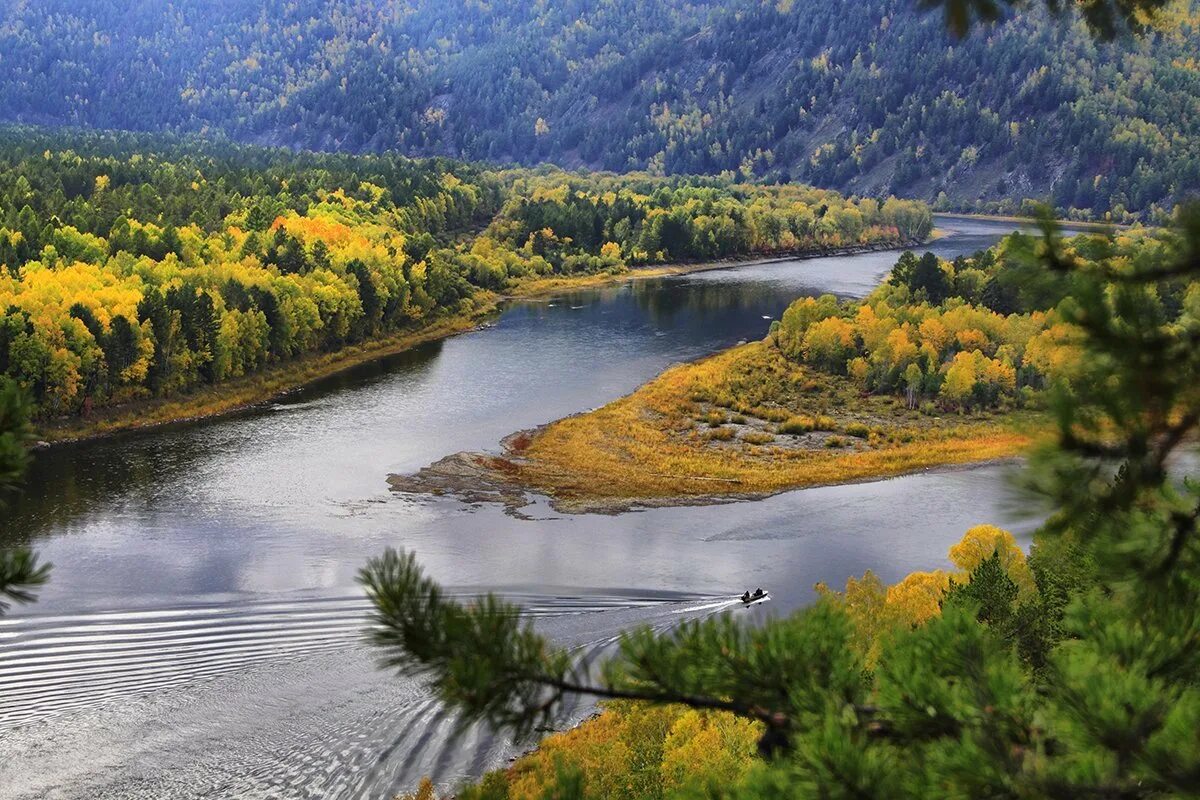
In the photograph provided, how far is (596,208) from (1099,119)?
103406 mm

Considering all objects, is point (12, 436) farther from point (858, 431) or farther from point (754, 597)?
point (858, 431)

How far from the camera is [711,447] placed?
49438 millimetres

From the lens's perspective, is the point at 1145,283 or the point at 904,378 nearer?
the point at 1145,283

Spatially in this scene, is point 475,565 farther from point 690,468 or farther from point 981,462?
point 981,462

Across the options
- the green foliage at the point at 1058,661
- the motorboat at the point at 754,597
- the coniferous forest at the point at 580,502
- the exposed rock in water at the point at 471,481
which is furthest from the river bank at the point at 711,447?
the green foliage at the point at 1058,661

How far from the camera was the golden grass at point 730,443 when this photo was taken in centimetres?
4441

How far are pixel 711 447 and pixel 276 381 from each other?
2190 centimetres

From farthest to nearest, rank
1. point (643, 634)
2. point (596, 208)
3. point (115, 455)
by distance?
1. point (596, 208)
2. point (115, 455)
3. point (643, 634)

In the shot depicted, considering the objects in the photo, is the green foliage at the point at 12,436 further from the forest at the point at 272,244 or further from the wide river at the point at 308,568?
the wide river at the point at 308,568

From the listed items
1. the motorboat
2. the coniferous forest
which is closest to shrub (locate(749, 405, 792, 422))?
the coniferous forest

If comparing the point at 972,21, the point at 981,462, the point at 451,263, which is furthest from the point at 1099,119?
the point at 972,21

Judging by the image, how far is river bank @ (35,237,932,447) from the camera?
1924 inches

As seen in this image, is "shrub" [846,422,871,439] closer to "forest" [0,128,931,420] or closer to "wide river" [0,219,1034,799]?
"wide river" [0,219,1034,799]

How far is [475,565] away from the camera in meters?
35.0
